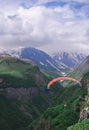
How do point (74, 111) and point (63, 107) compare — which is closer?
point (74, 111)

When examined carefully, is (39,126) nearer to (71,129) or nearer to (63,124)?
(63,124)

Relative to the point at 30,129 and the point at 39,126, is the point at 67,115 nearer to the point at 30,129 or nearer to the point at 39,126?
the point at 39,126

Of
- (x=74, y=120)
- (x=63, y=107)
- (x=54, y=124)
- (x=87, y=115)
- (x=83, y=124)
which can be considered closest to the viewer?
(x=83, y=124)

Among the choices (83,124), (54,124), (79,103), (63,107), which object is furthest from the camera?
(63,107)

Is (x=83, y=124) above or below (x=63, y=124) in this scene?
above

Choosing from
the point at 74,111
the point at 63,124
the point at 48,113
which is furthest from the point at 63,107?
the point at 63,124

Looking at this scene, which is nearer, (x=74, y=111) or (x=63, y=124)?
(x=63, y=124)

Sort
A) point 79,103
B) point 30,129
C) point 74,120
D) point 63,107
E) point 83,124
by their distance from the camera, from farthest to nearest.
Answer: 1. point 30,129
2. point 63,107
3. point 79,103
4. point 74,120
5. point 83,124

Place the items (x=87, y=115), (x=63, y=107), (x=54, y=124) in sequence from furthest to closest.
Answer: (x=63, y=107) < (x=54, y=124) < (x=87, y=115)

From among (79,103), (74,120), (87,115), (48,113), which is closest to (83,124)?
(87,115)
